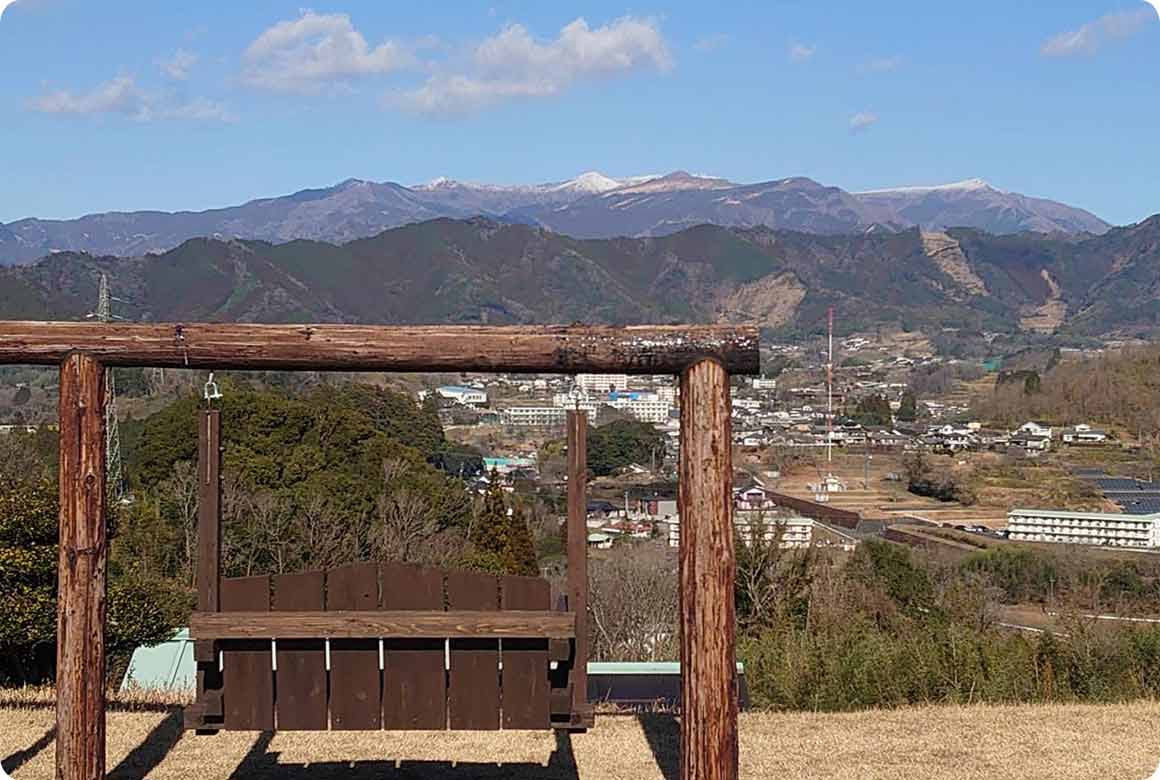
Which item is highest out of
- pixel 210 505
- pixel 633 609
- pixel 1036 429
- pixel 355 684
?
pixel 210 505

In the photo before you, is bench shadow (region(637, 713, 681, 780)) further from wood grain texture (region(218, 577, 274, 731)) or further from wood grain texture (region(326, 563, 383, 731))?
wood grain texture (region(218, 577, 274, 731))

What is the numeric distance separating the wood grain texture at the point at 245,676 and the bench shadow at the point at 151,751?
103 cm

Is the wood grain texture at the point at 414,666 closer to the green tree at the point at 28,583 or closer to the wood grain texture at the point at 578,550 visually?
the wood grain texture at the point at 578,550

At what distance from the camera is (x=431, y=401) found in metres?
37.1

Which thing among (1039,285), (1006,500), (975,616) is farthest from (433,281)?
(975,616)

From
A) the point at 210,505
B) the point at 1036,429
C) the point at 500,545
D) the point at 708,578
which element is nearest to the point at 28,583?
the point at 210,505

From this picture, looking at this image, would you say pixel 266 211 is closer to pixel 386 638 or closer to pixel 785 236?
pixel 785 236

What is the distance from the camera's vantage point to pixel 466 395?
53.7 meters

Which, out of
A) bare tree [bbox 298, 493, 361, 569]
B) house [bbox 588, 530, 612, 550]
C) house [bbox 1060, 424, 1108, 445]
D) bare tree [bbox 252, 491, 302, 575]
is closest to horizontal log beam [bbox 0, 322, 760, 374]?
bare tree [bbox 252, 491, 302, 575]

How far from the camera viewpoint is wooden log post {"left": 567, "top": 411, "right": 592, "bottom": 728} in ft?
14.7

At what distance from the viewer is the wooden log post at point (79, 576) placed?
419cm

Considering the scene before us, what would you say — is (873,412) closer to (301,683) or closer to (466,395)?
(466,395)

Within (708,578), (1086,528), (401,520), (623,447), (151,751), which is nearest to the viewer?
(708,578)

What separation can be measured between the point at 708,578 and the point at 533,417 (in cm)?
4254
